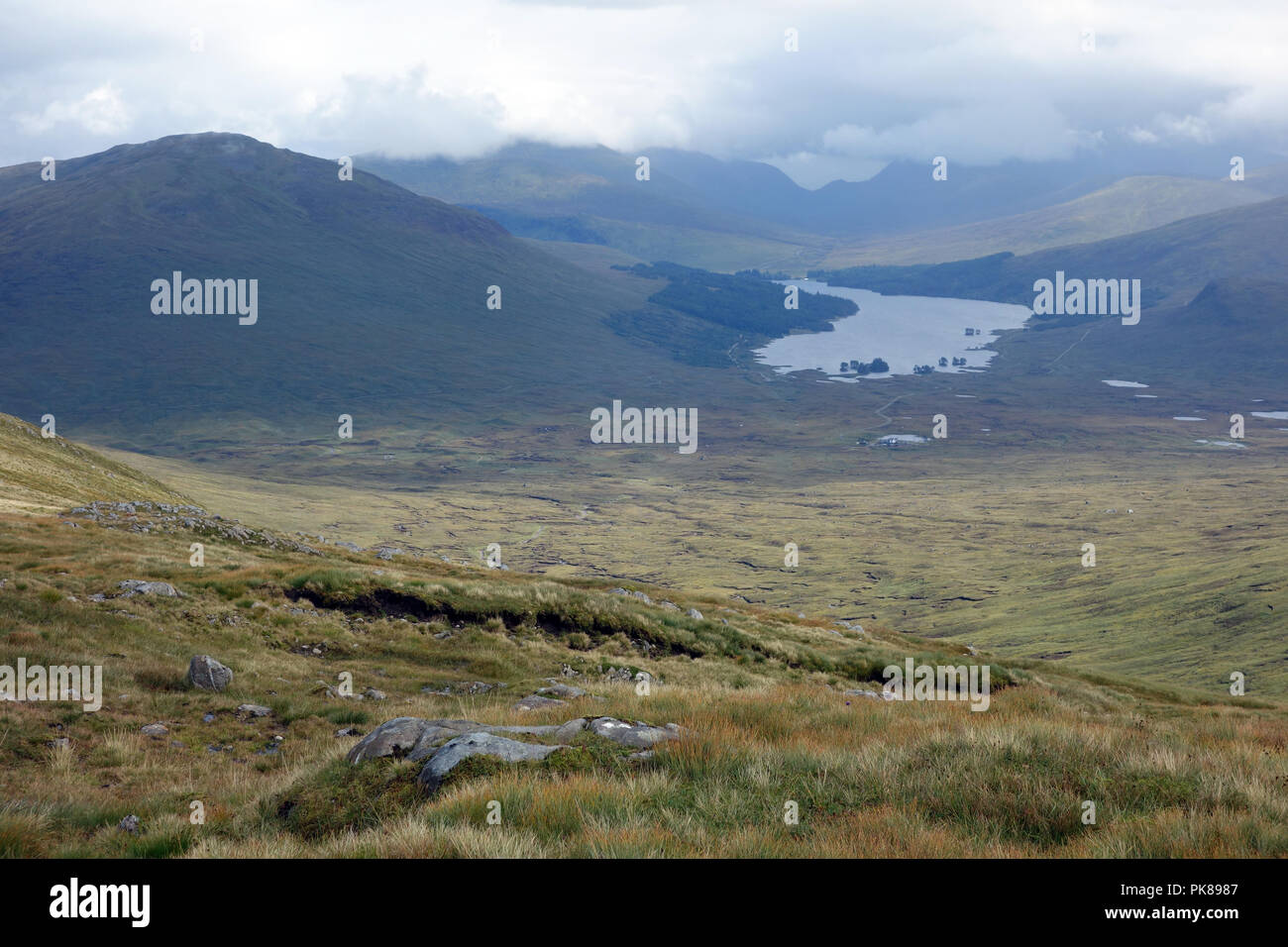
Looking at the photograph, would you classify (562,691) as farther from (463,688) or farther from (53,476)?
(53,476)

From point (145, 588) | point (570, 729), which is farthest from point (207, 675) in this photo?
point (570, 729)

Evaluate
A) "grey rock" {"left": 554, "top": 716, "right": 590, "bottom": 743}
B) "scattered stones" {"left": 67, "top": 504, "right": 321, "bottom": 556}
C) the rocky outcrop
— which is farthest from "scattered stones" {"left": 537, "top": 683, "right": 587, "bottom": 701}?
"scattered stones" {"left": 67, "top": 504, "right": 321, "bottom": 556}

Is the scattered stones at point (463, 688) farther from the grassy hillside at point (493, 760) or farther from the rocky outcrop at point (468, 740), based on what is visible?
the rocky outcrop at point (468, 740)

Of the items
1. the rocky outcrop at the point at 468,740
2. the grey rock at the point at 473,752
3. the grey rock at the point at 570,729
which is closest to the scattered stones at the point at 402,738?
the rocky outcrop at the point at 468,740

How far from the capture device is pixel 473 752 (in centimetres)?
996

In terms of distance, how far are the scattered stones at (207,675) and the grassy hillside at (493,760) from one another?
1.04 feet

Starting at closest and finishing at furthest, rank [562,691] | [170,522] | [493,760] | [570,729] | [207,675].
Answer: [493,760], [570,729], [207,675], [562,691], [170,522]

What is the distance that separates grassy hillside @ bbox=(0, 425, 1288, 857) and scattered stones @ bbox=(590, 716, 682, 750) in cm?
23

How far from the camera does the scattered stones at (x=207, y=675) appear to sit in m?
18.5

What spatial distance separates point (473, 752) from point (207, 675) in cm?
1121

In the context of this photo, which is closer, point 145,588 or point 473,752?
point 473,752
